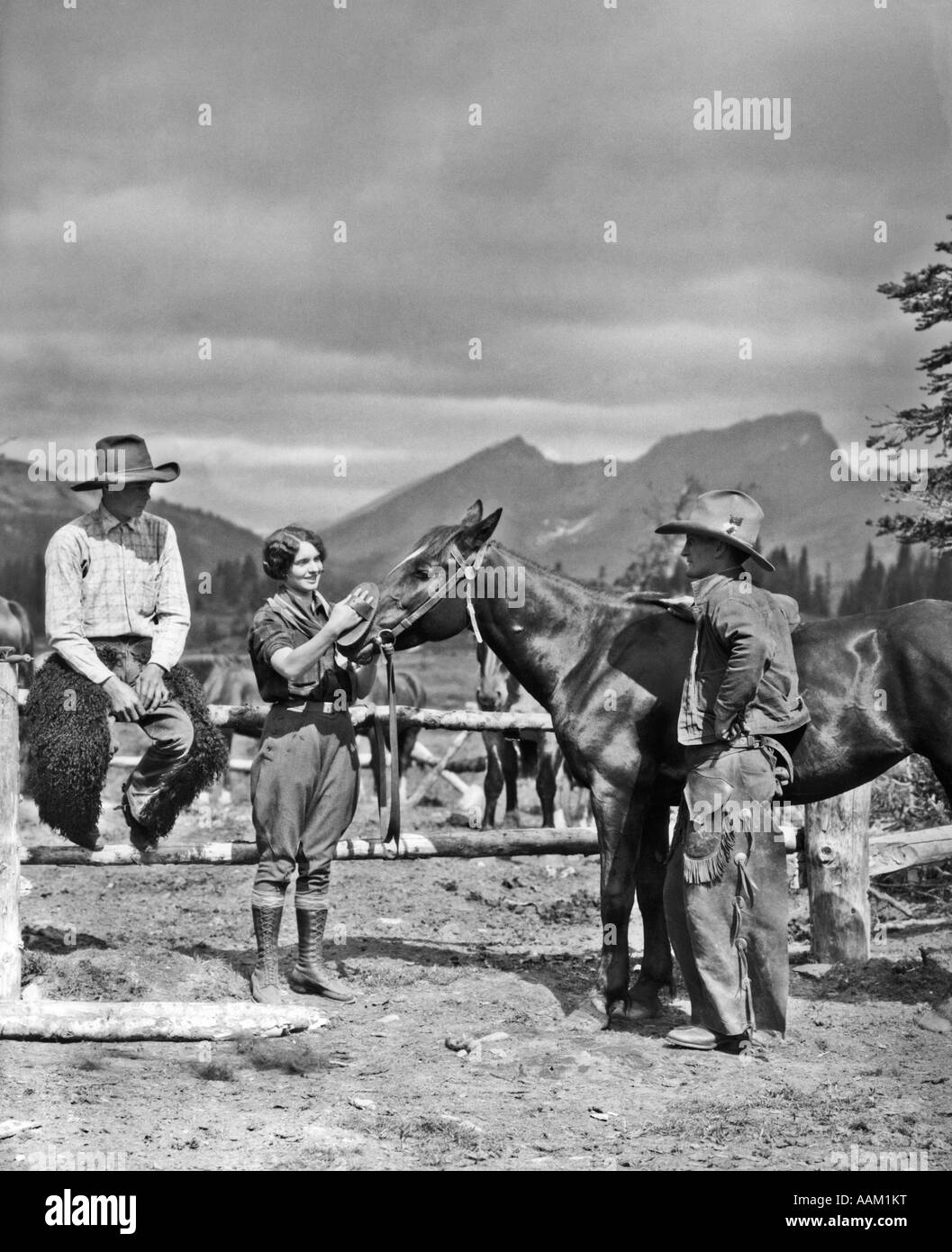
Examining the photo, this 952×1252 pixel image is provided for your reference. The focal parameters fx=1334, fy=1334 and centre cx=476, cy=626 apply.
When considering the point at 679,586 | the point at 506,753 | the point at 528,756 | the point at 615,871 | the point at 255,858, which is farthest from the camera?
the point at 679,586

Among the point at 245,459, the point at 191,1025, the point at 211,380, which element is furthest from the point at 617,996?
the point at 211,380

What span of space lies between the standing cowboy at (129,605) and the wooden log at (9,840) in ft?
1.16

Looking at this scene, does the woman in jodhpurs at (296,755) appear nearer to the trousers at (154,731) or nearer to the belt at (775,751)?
the trousers at (154,731)

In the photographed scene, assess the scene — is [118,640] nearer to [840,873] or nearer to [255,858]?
[255,858]

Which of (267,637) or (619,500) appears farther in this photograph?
(619,500)

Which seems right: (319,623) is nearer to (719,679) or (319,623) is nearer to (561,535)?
(719,679)

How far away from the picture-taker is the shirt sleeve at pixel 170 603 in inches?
268

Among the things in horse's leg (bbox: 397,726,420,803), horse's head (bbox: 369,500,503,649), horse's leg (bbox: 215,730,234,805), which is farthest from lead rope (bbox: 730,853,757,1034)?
horse's leg (bbox: 215,730,234,805)

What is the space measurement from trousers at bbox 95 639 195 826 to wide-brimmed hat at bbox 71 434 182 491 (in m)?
0.81

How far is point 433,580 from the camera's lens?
22.0 feet

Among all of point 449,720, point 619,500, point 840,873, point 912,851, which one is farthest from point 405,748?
point 619,500

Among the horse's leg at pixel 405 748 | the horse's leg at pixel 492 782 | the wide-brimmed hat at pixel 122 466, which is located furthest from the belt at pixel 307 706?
the horse's leg at pixel 405 748

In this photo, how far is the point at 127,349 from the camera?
178 feet

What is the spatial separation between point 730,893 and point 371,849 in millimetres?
2342
